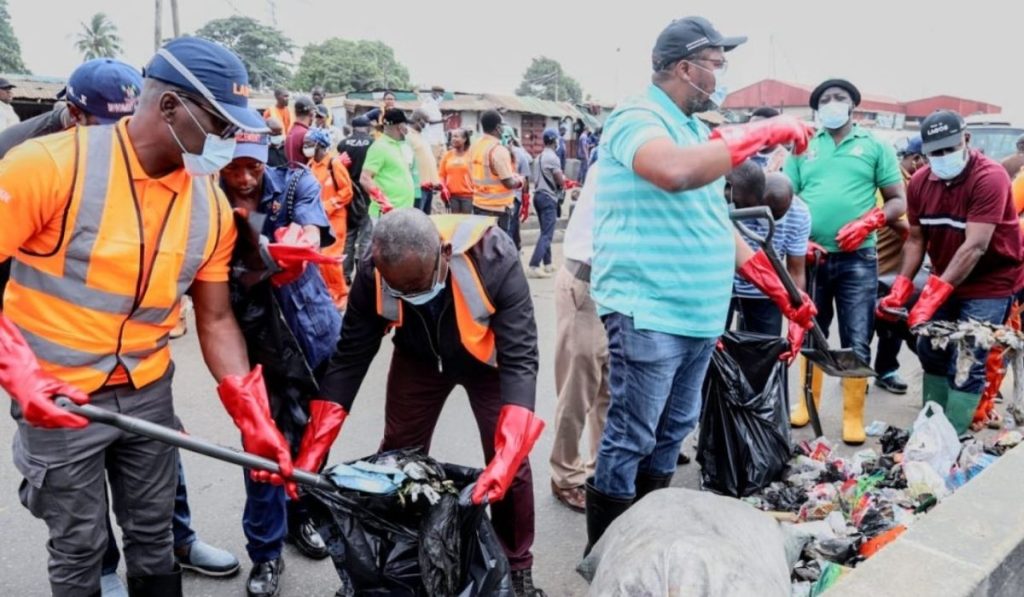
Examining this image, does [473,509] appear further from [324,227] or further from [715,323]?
[324,227]

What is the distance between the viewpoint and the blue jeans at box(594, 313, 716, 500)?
250 cm

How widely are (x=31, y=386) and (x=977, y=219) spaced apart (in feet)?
12.1

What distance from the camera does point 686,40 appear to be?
95.7 inches

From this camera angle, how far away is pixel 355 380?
8.57 feet

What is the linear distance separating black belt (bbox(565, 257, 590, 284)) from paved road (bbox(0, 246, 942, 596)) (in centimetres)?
100

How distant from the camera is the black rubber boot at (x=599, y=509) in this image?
8.74ft

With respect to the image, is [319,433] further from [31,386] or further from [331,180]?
[331,180]

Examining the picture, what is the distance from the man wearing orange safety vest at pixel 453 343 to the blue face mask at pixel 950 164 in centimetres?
229

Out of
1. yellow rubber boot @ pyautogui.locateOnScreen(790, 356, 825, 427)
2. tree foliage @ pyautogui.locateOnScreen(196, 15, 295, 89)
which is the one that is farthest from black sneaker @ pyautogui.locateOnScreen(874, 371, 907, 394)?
tree foliage @ pyautogui.locateOnScreen(196, 15, 295, 89)

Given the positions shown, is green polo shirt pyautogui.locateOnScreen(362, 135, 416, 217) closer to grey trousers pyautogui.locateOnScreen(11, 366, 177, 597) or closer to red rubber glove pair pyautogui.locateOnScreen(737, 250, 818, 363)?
red rubber glove pair pyautogui.locateOnScreen(737, 250, 818, 363)

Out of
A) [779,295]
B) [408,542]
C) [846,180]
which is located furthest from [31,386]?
[846,180]

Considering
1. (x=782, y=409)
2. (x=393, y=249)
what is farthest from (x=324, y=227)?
(x=782, y=409)

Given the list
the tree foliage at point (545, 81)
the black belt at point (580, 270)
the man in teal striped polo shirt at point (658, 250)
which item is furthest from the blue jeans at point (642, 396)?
the tree foliage at point (545, 81)

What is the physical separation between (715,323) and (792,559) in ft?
2.53
